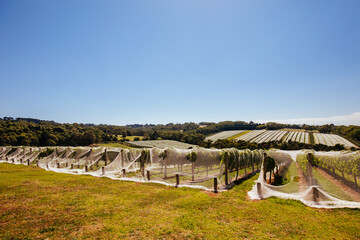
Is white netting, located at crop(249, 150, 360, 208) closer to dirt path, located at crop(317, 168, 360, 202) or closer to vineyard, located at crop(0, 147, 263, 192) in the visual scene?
dirt path, located at crop(317, 168, 360, 202)

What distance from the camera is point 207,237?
4.13m

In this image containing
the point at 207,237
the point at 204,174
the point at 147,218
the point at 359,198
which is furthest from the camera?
the point at 204,174

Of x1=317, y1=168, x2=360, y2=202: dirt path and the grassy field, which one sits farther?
x1=317, y1=168, x2=360, y2=202: dirt path

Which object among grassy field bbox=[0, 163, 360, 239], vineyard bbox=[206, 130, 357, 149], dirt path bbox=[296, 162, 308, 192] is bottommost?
vineyard bbox=[206, 130, 357, 149]

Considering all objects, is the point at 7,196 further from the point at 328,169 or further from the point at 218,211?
the point at 328,169

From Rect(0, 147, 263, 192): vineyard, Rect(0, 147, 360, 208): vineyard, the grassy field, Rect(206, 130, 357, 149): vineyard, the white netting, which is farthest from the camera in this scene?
Rect(206, 130, 357, 149): vineyard

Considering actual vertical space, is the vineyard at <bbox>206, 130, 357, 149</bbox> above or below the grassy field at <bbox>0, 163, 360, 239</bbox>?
below

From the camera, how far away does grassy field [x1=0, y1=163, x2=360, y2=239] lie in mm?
4305

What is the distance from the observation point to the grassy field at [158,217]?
4.30 metres

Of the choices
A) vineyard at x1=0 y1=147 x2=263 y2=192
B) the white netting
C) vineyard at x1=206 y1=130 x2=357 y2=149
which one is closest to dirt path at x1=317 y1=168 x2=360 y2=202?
the white netting

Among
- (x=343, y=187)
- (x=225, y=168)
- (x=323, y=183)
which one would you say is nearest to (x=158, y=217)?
(x=225, y=168)

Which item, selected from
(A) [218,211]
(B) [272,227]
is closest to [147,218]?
(A) [218,211]

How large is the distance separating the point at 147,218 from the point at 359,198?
8.27m

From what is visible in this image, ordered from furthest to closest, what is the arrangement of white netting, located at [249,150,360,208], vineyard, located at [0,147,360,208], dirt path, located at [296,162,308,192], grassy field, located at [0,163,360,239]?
1. dirt path, located at [296,162,308,192]
2. vineyard, located at [0,147,360,208]
3. white netting, located at [249,150,360,208]
4. grassy field, located at [0,163,360,239]
